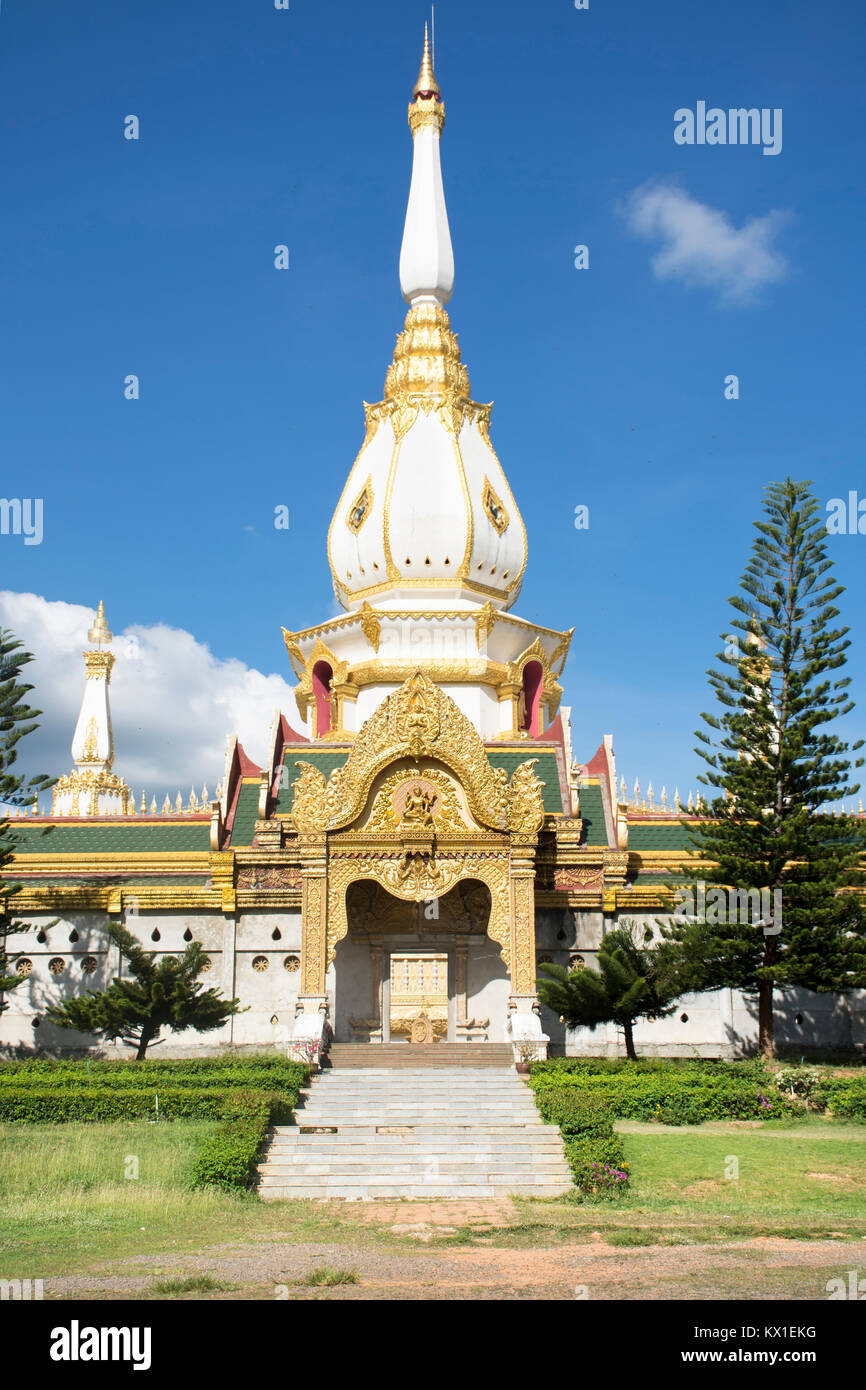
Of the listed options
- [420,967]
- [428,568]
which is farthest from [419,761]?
[428,568]

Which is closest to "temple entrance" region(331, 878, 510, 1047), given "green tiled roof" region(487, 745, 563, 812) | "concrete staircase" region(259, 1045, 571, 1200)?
"green tiled roof" region(487, 745, 563, 812)

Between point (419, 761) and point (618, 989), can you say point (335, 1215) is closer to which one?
point (618, 989)

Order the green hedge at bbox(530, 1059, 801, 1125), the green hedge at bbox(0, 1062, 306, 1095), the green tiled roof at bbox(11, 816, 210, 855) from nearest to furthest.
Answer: the green hedge at bbox(530, 1059, 801, 1125) < the green hedge at bbox(0, 1062, 306, 1095) < the green tiled roof at bbox(11, 816, 210, 855)

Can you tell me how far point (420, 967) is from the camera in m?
22.4

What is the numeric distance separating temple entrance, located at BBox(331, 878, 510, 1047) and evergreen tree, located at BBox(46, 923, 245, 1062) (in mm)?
2266

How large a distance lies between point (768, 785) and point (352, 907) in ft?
22.8

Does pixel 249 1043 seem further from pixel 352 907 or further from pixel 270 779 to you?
pixel 270 779

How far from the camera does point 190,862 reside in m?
23.1

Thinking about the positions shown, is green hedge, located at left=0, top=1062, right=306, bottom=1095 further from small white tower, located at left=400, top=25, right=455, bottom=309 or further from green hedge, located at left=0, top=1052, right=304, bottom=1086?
small white tower, located at left=400, top=25, right=455, bottom=309

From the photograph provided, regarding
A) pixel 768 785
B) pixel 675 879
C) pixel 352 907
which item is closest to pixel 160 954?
pixel 352 907

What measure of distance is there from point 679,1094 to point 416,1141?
345 cm

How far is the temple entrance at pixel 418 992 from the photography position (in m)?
22.2

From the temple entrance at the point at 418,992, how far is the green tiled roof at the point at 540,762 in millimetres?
3635

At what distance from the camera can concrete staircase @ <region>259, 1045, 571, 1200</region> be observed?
46.0 ft
